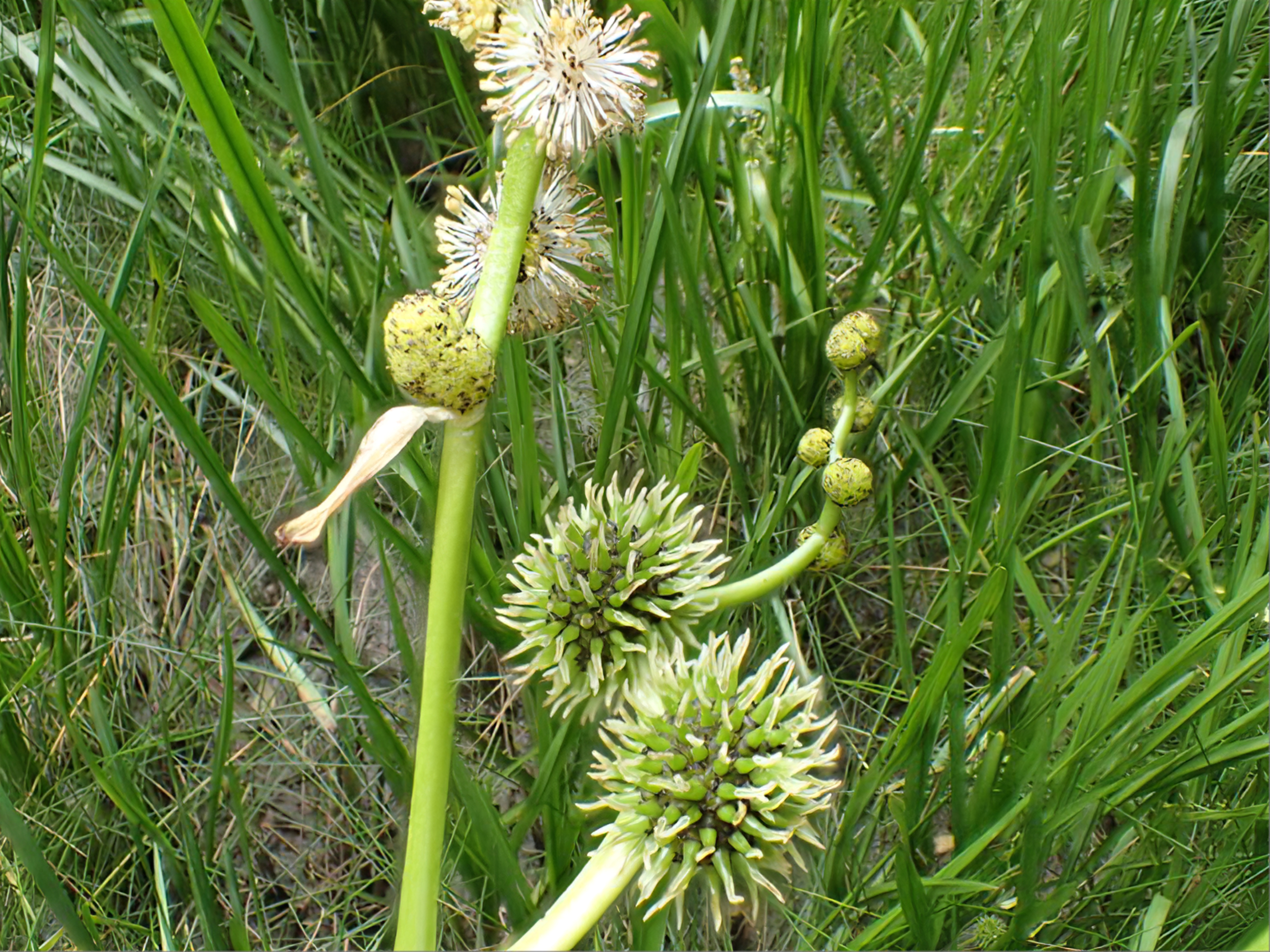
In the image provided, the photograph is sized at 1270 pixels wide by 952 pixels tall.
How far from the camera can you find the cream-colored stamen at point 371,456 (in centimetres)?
58

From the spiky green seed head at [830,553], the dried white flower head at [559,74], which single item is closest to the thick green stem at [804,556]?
the spiky green seed head at [830,553]

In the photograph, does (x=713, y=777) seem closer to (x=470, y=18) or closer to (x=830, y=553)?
(x=830, y=553)

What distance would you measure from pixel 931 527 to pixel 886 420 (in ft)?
0.43

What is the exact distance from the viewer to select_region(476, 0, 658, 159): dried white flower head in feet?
2.12

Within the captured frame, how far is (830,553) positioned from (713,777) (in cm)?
23

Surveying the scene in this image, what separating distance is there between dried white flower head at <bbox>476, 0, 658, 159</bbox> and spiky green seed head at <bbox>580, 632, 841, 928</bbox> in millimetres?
345

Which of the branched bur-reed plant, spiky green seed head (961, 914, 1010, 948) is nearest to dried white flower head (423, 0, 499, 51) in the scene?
the branched bur-reed plant

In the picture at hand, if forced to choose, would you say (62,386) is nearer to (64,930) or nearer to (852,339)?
(64,930)

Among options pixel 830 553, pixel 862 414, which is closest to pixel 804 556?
pixel 830 553

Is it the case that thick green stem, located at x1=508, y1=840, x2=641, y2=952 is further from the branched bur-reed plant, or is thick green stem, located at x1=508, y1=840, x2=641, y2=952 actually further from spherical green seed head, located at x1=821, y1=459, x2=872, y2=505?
spherical green seed head, located at x1=821, y1=459, x2=872, y2=505

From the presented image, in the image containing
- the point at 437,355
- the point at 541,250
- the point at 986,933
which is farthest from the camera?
the point at 986,933

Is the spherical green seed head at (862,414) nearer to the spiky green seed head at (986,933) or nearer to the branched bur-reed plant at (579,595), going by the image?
the branched bur-reed plant at (579,595)

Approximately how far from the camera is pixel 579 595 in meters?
0.70

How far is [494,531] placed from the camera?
101 centimetres
